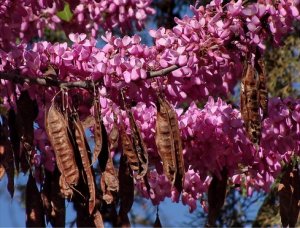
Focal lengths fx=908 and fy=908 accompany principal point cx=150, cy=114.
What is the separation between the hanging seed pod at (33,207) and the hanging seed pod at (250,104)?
52 cm

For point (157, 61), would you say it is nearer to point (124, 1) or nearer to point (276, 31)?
point (276, 31)

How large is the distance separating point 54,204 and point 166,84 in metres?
0.43

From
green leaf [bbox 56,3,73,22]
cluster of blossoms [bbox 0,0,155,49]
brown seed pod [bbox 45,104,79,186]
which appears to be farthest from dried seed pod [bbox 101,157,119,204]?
green leaf [bbox 56,3,73,22]

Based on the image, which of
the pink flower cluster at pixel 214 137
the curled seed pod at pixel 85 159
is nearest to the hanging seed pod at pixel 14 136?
the curled seed pod at pixel 85 159

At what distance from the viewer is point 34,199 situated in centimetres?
216

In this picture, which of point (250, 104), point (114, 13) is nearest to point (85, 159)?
point (250, 104)

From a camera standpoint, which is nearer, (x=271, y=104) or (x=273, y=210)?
(x=271, y=104)

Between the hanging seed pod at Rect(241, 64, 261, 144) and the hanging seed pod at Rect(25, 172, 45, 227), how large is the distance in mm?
522

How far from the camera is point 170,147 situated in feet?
6.73

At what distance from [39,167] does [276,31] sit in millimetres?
713

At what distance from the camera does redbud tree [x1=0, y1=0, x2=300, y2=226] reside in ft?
7.09

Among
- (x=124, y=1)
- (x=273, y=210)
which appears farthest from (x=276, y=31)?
(x=273, y=210)

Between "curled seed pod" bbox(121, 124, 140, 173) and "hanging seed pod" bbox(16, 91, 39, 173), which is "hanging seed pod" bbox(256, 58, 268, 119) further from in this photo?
"hanging seed pod" bbox(16, 91, 39, 173)

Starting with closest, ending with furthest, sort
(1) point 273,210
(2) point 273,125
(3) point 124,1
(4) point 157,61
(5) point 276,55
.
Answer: (4) point 157,61, (2) point 273,125, (3) point 124,1, (1) point 273,210, (5) point 276,55
